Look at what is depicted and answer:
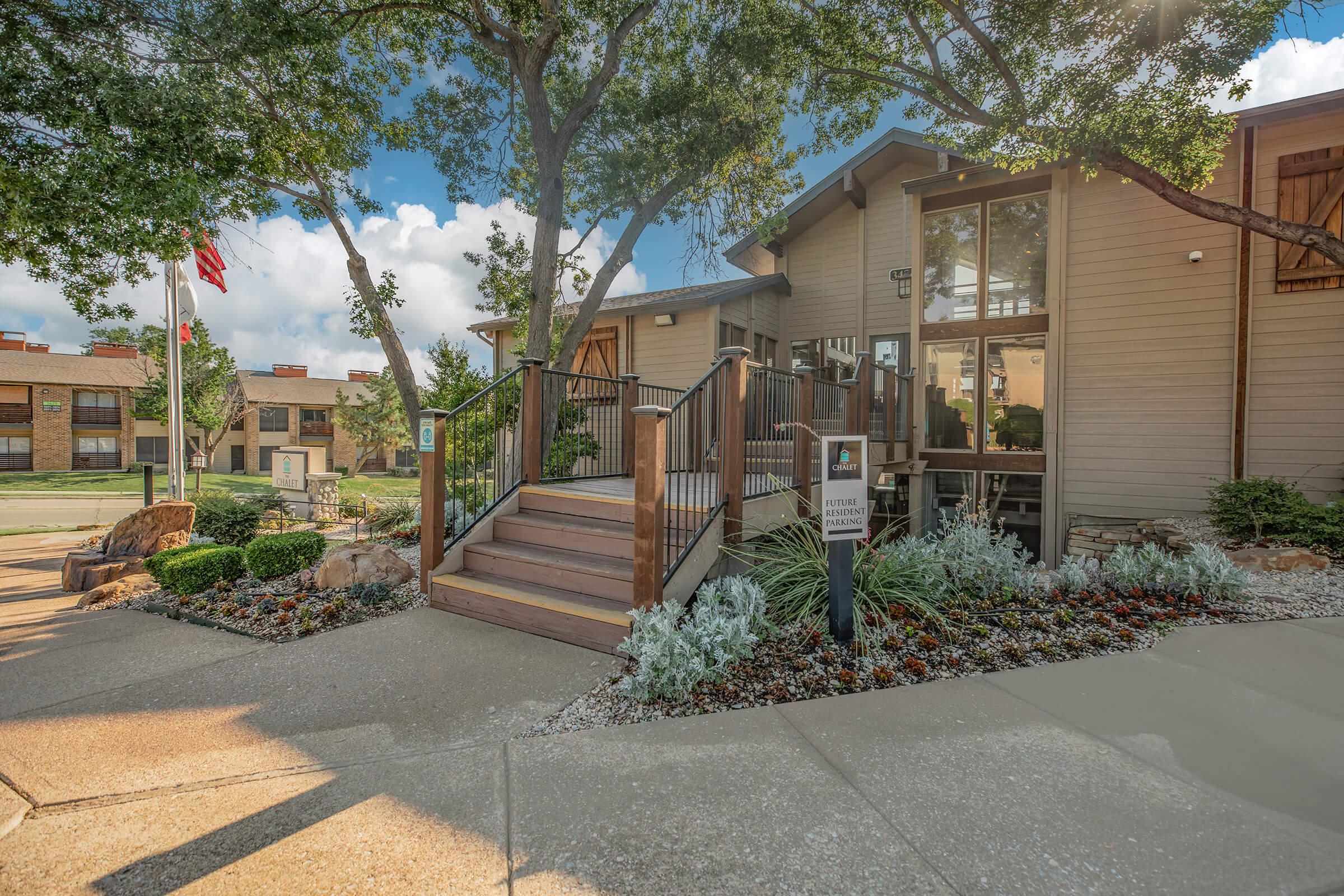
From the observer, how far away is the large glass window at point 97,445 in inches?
1092

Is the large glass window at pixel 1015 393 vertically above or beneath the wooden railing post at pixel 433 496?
above

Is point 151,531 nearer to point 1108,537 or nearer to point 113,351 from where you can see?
point 1108,537

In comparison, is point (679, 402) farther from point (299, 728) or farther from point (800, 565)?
point (299, 728)

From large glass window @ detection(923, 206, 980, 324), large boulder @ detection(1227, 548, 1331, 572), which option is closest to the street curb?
large boulder @ detection(1227, 548, 1331, 572)

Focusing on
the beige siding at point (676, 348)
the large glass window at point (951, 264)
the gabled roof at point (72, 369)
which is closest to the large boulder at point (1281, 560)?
the large glass window at point (951, 264)

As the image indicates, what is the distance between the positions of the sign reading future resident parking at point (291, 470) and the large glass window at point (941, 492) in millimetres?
14225

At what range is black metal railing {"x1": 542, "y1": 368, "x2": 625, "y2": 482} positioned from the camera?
20.0ft

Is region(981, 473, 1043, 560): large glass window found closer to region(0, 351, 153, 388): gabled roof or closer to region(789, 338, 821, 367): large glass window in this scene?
region(789, 338, 821, 367): large glass window

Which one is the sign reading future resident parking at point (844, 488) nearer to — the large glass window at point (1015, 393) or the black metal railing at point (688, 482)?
the black metal railing at point (688, 482)

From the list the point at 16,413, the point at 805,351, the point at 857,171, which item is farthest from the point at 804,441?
the point at 16,413

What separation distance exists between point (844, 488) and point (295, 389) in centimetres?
3648

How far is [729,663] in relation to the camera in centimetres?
328

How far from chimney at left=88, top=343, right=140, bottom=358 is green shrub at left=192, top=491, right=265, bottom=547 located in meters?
30.3

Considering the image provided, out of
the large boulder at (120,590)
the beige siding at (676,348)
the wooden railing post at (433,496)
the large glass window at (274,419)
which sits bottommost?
the large boulder at (120,590)
